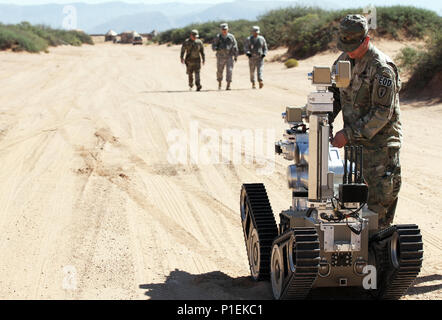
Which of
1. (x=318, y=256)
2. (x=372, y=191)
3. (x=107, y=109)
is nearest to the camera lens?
(x=318, y=256)

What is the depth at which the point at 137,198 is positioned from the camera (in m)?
8.04

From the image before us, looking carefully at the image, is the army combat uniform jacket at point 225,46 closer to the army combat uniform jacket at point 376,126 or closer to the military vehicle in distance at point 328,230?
the army combat uniform jacket at point 376,126

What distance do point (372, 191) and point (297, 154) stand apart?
989 mm

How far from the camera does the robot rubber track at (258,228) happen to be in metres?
4.67

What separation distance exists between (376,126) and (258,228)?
114 cm

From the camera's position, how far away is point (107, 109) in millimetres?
15562

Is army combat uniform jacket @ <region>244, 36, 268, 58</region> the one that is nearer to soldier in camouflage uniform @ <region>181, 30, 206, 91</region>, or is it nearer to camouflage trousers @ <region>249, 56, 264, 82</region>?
camouflage trousers @ <region>249, 56, 264, 82</region>

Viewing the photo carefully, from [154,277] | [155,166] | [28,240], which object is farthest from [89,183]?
[154,277]

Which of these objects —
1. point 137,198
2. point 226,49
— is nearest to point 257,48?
point 226,49

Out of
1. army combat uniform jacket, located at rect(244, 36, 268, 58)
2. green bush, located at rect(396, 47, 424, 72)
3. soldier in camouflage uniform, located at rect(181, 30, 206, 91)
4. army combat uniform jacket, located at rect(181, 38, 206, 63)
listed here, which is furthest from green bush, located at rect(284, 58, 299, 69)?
army combat uniform jacket, located at rect(181, 38, 206, 63)

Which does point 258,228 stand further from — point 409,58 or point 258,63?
point 258,63

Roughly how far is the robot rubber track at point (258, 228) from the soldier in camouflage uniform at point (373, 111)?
0.83m
